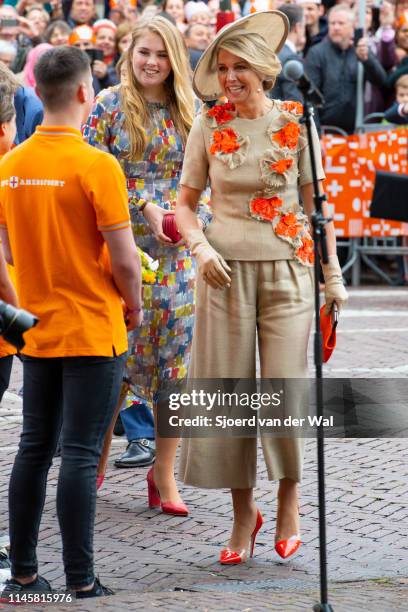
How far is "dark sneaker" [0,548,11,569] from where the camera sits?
5.06m

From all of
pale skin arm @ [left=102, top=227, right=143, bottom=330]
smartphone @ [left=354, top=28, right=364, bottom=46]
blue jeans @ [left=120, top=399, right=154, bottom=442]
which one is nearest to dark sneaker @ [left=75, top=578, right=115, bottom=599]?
pale skin arm @ [left=102, top=227, right=143, bottom=330]

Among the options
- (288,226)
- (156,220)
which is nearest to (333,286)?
(288,226)

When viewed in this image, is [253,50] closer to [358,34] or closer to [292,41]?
[292,41]

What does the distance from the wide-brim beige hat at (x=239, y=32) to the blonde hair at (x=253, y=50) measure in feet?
0.06

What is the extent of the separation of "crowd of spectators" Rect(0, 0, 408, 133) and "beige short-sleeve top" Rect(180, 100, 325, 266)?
8.08 meters

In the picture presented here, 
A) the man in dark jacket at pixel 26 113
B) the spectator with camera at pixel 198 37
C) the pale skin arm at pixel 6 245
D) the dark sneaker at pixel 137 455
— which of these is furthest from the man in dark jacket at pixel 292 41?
the pale skin arm at pixel 6 245

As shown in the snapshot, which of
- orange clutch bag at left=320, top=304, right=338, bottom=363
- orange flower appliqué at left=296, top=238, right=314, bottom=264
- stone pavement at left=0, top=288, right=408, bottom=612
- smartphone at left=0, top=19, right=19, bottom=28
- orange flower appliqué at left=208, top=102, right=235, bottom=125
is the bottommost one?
stone pavement at left=0, top=288, right=408, bottom=612

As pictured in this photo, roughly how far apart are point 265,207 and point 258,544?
1.46 metres

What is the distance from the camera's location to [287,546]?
17.2 ft

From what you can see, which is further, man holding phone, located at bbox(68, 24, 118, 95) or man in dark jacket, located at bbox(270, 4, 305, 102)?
man holding phone, located at bbox(68, 24, 118, 95)

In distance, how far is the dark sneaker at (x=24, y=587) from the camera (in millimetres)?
4550

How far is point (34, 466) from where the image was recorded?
4570 millimetres

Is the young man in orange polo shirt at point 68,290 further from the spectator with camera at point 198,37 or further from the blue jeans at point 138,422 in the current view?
the spectator with camera at point 198,37

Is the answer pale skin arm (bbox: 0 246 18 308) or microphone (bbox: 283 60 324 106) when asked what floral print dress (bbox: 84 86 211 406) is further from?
microphone (bbox: 283 60 324 106)
